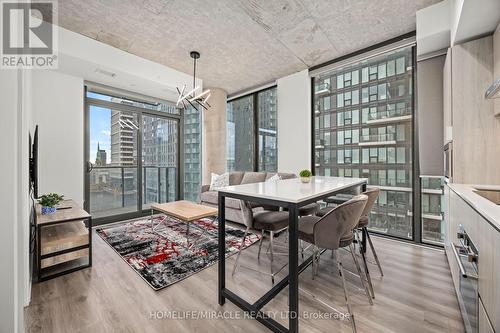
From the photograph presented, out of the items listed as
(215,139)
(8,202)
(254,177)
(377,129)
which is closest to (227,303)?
(8,202)

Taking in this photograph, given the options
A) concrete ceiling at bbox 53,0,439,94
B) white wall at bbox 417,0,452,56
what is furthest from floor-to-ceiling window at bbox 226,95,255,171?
white wall at bbox 417,0,452,56

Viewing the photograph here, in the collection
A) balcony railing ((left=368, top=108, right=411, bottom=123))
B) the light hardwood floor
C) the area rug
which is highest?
balcony railing ((left=368, top=108, right=411, bottom=123))

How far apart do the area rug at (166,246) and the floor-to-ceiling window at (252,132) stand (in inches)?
76.5

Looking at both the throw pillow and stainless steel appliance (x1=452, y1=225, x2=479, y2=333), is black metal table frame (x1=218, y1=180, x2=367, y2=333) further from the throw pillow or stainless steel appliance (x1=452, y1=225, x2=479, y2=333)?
the throw pillow

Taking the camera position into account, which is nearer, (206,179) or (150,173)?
(150,173)

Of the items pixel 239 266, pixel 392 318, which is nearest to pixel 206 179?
pixel 239 266

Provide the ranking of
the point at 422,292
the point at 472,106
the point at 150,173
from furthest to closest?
the point at 150,173 < the point at 472,106 < the point at 422,292

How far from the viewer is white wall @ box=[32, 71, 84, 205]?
3318mm

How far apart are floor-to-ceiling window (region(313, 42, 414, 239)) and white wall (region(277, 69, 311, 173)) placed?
0.32 m

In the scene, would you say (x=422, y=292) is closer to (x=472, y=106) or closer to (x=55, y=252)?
(x=472, y=106)

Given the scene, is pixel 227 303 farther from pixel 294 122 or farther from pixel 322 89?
pixel 322 89

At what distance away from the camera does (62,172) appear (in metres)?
3.47

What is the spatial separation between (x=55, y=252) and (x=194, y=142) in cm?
375

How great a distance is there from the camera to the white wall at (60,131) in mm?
3318
